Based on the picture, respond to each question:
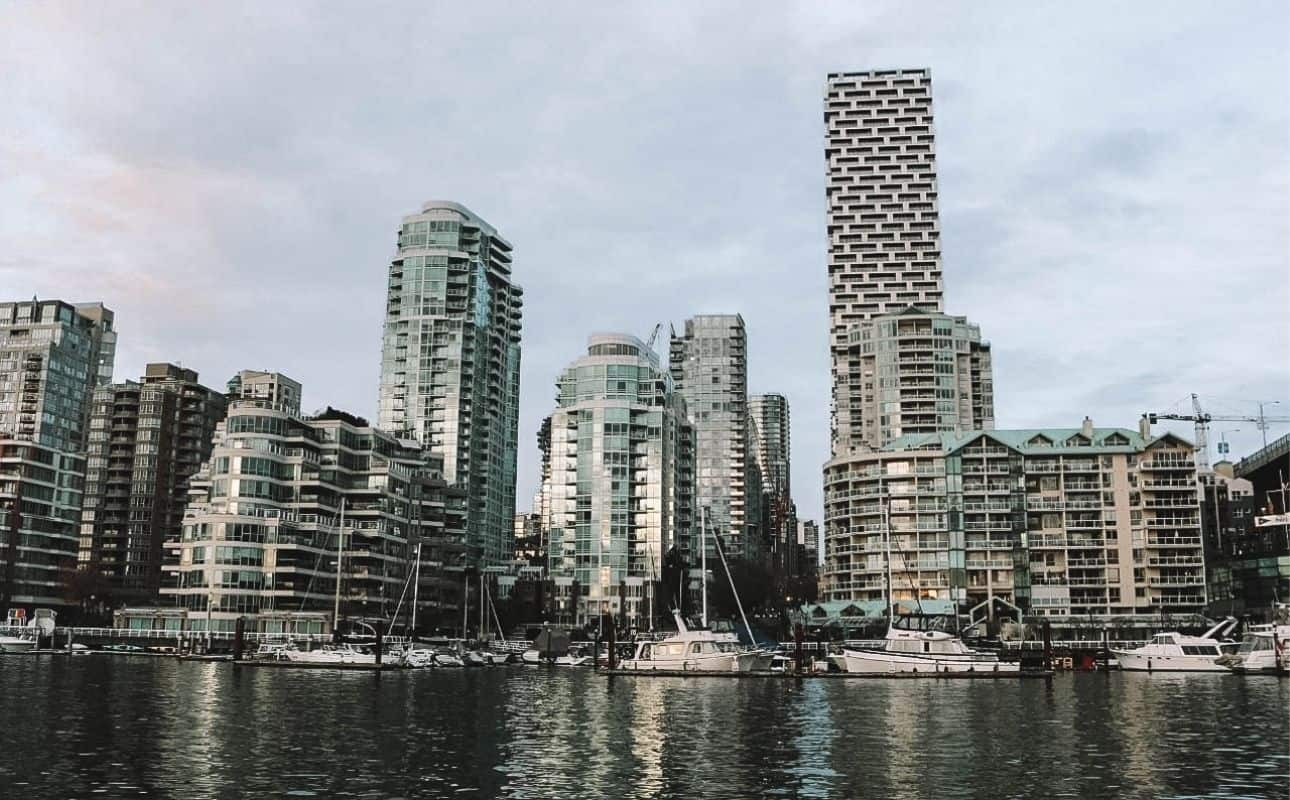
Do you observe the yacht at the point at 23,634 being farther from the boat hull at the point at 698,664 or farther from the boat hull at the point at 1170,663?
the boat hull at the point at 1170,663

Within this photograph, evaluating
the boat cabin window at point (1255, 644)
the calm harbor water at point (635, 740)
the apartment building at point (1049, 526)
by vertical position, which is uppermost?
the apartment building at point (1049, 526)

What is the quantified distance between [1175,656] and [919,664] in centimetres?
3446

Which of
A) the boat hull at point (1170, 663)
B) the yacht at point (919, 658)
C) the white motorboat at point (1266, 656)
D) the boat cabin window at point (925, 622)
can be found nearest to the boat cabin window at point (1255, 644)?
the white motorboat at point (1266, 656)

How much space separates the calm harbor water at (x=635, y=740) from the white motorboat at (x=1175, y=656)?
27403 mm

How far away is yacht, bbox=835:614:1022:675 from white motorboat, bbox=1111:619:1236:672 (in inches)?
833

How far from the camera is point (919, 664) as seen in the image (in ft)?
375

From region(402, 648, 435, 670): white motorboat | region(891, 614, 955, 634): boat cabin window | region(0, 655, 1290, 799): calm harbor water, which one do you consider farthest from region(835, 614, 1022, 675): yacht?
region(402, 648, 435, 670): white motorboat

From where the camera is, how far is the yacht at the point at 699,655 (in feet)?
383

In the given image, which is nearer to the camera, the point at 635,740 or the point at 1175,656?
the point at 635,740

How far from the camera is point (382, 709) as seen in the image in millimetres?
76188

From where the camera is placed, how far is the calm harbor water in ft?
145

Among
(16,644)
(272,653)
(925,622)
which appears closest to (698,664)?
(272,653)

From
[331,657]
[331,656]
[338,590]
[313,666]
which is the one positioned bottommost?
[313,666]

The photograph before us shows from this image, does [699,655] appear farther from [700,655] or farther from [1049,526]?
[1049,526]
